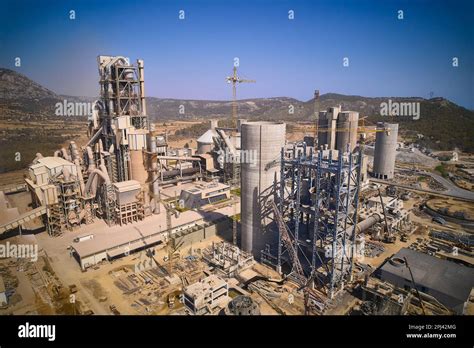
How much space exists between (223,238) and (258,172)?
41.0ft

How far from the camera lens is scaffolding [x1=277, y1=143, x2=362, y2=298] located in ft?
89.0

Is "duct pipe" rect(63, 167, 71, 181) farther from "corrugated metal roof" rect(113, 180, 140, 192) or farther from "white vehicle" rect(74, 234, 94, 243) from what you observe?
"white vehicle" rect(74, 234, 94, 243)

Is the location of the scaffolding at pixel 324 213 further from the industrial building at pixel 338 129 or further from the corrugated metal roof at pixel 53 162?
the industrial building at pixel 338 129

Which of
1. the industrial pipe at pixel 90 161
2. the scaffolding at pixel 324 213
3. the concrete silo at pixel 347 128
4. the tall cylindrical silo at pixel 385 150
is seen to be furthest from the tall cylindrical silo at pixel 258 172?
the tall cylindrical silo at pixel 385 150

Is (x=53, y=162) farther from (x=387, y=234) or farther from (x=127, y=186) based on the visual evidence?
(x=387, y=234)

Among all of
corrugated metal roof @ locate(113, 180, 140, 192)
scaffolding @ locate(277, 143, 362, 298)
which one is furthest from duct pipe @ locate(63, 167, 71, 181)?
scaffolding @ locate(277, 143, 362, 298)

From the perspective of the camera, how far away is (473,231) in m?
41.8

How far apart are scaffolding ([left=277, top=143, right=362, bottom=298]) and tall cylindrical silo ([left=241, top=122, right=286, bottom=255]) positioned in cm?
163

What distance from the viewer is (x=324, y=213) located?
29.3 meters

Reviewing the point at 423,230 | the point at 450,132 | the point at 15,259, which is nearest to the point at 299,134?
the point at 450,132

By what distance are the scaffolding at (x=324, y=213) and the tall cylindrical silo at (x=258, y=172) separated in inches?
64.2

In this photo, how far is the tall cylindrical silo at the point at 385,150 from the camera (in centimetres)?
6450

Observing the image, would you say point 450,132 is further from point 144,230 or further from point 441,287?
point 144,230

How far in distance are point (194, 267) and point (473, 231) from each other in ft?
125
